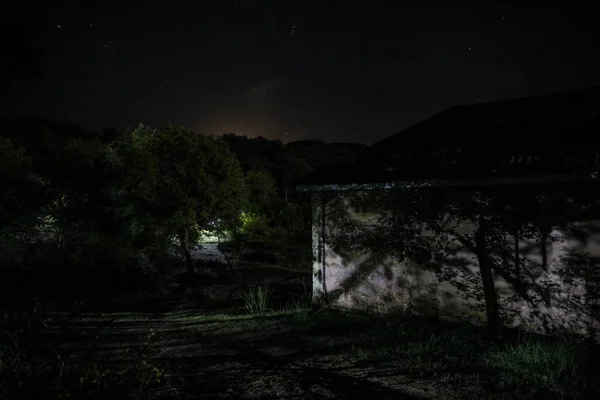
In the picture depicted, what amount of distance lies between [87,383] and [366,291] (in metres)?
7.38

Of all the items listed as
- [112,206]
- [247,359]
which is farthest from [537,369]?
[112,206]

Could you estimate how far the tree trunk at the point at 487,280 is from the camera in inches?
325

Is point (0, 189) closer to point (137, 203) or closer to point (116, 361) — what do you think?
point (137, 203)

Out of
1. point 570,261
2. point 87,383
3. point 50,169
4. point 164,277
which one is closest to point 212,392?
point 87,383

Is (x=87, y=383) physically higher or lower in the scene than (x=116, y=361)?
higher

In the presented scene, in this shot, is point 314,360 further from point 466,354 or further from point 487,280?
point 487,280

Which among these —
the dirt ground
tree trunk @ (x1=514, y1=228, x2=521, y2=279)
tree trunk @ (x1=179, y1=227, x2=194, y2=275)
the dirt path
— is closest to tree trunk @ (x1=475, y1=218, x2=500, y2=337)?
tree trunk @ (x1=514, y1=228, x2=521, y2=279)

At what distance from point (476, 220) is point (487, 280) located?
1213 millimetres

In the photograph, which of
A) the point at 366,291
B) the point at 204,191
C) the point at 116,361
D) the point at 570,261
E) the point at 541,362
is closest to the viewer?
the point at 541,362

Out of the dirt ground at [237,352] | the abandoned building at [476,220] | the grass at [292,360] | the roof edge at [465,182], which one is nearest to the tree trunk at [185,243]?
the dirt ground at [237,352]

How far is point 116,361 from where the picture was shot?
7016 mm

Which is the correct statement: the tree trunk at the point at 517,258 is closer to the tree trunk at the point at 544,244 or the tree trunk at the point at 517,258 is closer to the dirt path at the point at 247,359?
the tree trunk at the point at 544,244

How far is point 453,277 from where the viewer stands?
880 cm

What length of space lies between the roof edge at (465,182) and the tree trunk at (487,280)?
92 centimetres
